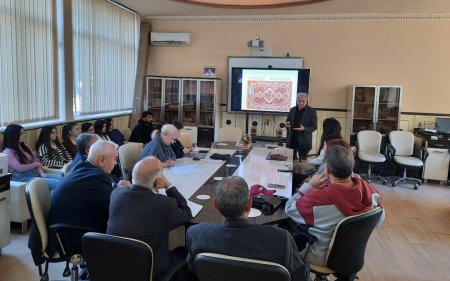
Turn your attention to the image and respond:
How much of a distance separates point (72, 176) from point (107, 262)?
828 millimetres

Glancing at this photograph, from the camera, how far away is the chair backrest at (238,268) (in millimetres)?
1424

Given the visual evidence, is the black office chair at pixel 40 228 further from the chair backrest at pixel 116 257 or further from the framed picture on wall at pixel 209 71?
the framed picture on wall at pixel 209 71

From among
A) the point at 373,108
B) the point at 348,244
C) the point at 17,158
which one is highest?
the point at 373,108

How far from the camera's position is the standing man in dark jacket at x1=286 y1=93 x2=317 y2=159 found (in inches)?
220

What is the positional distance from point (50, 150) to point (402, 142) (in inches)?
233

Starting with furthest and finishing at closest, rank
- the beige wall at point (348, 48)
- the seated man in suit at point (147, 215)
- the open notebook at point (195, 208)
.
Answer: the beige wall at point (348, 48), the open notebook at point (195, 208), the seated man in suit at point (147, 215)

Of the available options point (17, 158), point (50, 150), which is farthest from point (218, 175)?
point (50, 150)

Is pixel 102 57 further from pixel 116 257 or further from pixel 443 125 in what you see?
pixel 443 125

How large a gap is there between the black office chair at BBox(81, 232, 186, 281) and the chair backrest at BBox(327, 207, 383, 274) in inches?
42.5

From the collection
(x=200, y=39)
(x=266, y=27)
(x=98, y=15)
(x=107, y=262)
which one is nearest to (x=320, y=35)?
(x=266, y=27)

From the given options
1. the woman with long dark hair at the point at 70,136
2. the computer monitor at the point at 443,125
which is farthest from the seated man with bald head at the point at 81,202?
the computer monitor at the point at 443,125

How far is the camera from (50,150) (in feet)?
15.5

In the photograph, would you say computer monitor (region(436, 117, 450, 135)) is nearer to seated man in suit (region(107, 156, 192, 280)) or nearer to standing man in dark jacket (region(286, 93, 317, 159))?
standing man in dark jacket (region(286, 93, 317, 159))

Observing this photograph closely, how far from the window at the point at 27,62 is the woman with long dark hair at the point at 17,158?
21.9 inches
